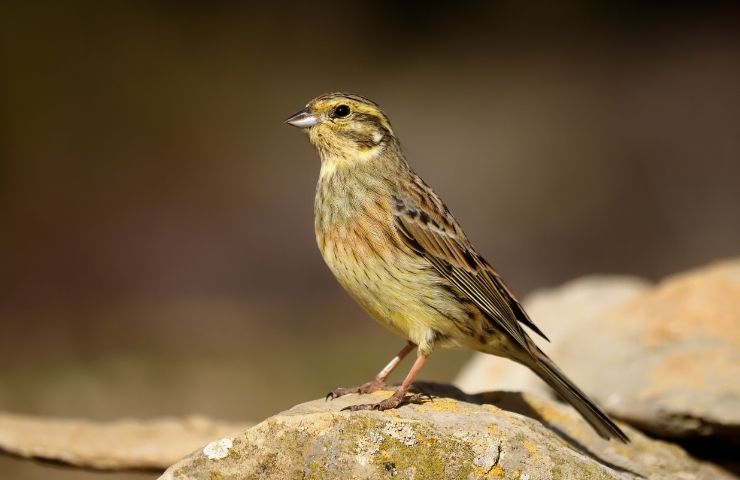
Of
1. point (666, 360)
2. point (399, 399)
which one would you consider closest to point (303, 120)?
point (399, 399)

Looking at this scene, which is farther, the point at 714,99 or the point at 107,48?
the point at 714,99

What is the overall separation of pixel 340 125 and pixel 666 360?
2028 millimetres

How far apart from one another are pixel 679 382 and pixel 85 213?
7.78 meters

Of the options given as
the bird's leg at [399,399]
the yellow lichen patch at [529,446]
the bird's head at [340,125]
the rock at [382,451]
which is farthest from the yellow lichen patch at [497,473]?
the bird's head at [340,125]

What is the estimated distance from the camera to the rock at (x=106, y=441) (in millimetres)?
5449

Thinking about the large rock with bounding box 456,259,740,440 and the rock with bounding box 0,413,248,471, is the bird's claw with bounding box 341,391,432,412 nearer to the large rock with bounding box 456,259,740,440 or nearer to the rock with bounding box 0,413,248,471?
the rock with bounding box 0,413,248,471

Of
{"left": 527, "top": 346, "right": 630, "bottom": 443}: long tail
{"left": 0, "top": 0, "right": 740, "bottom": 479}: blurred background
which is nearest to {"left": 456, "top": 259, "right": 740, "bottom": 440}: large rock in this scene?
{"left": 527, "top": 346, "right": 630, "bottom": 443}: long tail

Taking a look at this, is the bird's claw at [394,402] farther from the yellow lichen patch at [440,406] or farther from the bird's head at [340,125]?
the bird's head at [340,125]

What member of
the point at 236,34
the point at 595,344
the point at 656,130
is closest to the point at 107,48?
the point at 236,34

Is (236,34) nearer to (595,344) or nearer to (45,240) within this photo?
(45,240)

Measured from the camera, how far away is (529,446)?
4.14 m

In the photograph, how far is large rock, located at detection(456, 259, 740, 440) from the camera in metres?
5.32

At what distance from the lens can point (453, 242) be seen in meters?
5.05

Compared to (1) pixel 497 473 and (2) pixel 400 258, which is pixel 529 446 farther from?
(2) pixel 400 258
